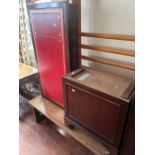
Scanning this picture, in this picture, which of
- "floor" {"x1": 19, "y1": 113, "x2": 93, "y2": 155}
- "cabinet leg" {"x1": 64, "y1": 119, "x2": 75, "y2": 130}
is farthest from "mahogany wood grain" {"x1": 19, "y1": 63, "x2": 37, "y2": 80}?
"cabinet leg" {"x1": 64, "y1": 119, "x2": 75, "y2": 130}

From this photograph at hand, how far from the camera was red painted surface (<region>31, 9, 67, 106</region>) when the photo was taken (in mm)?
1010

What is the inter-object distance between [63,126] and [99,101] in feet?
1.79

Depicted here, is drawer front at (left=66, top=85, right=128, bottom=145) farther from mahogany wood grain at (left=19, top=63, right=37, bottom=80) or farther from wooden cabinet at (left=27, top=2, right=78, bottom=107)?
mahogany wood grain at (left=19, top=63, right=37, bottom=80)

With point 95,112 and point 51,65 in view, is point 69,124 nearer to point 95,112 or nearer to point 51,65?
point 95,112

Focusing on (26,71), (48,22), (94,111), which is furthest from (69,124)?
(26,71)

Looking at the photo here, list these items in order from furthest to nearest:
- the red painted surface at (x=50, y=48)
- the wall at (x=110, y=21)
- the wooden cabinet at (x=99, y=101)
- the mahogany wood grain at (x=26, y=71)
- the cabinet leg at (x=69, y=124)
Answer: the mahogany wood grain at (x=26, y=71) → the cabinet leg at (x=69, y=124) → the red painted surface at (x=50, y=48) → the wall at (x=110, y=21) → the wooden cabinet at (x=99, y=101)

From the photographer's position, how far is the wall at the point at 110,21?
35.1 inches

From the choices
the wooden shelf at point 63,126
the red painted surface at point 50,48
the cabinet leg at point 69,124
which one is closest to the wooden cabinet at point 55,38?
the red painted surface at point 50,48

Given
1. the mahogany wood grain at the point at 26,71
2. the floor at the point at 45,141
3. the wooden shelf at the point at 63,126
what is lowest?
the floor at the point at 45,141

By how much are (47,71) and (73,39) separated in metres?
0.42

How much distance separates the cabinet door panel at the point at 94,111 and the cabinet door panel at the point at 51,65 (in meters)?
0.27

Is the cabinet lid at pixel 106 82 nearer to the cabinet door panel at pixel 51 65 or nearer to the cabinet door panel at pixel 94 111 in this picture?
the cabinet door panel at pixel 94 111

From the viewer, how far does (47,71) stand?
4.29 ft

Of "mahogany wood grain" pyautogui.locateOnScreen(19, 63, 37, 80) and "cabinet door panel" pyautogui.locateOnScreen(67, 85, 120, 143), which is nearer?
"cabinet door panel" pyautogui.locateOnScreen(67, 85, 120, 143)
